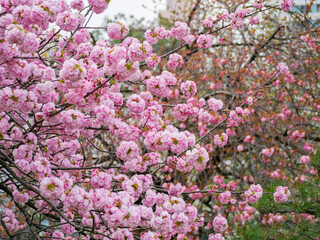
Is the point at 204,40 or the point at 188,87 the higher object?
the point at 204,40

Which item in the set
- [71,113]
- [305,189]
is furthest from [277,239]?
[71,113]

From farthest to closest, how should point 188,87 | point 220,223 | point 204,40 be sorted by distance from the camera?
point 204,40 < point 188,87 < point 220,223

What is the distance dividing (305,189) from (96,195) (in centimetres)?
160

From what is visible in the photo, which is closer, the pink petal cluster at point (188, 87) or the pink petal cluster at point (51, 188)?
the pink petal cluster at point (51, 188)

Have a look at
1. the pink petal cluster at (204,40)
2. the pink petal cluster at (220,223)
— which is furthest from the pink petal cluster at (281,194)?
the pink petal cluster at (204,40)

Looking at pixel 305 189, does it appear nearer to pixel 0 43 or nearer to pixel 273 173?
pixel 273 173

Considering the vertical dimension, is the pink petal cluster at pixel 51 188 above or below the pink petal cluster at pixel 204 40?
below

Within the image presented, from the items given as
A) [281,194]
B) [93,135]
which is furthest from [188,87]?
[281,194]

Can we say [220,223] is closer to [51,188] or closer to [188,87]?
[188,87]

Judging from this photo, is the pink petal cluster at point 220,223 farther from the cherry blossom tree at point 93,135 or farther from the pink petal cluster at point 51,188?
the pink petal cluster at point 51,188

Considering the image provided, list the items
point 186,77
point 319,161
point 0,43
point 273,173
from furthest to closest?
point 186,77 → point 273,173 → point 319,161 → point 0,43

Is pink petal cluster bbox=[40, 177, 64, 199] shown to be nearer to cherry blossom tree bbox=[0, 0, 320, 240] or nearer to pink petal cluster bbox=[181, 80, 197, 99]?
cherry blossom tree bbox=[0, 0, 320, 240]

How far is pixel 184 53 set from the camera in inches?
202

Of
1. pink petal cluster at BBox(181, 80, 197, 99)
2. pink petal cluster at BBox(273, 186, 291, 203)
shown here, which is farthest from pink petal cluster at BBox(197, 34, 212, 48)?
pink petal cluster at BBox(273, 186, 291, 203)
